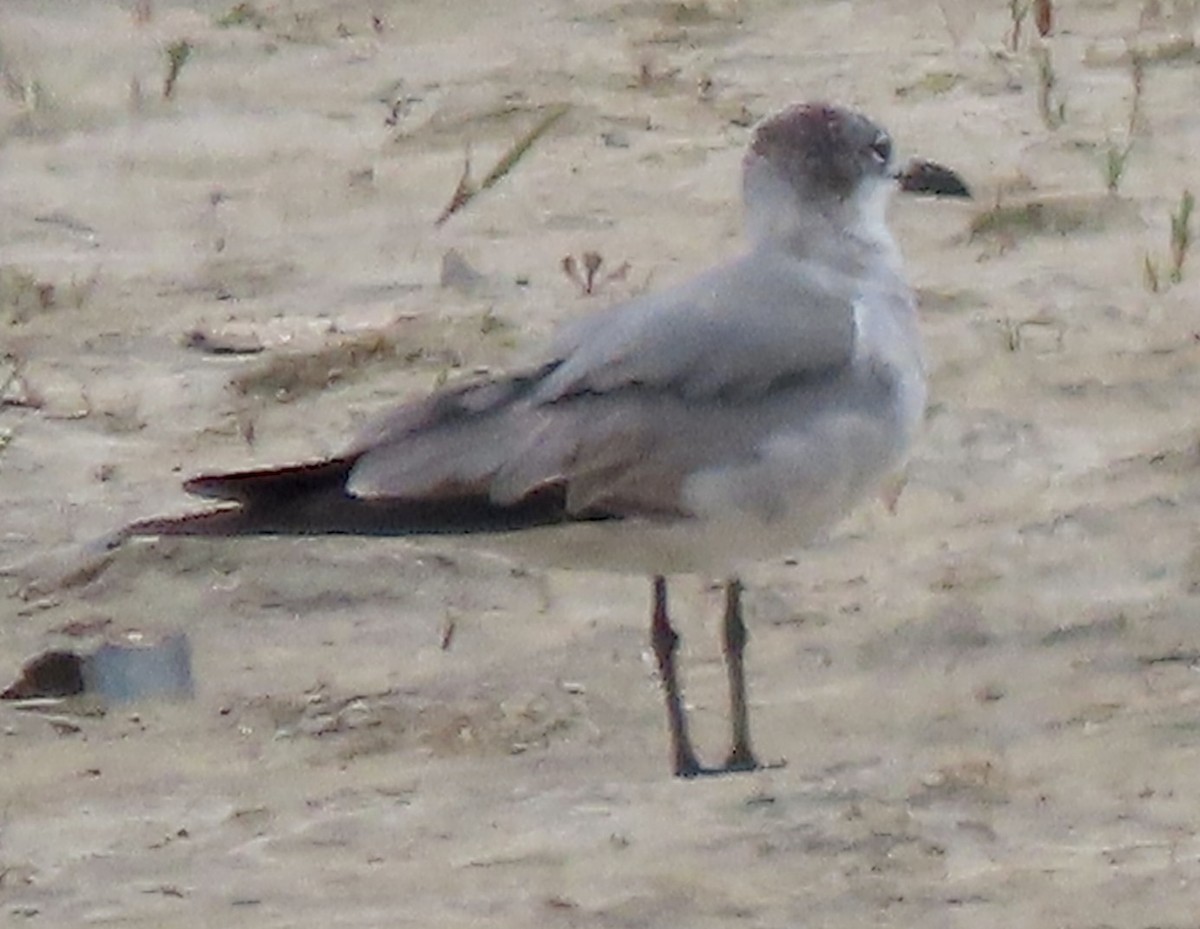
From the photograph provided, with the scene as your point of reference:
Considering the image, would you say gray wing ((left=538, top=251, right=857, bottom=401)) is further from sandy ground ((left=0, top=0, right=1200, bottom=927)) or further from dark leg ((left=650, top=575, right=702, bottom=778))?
sandy ground ((left=0, top=0, right=1200, bottom=927))

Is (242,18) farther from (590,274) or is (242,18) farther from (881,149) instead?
(881,149)

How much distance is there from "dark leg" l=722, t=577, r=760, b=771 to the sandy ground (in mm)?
51

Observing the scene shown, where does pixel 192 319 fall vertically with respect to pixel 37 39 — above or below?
below

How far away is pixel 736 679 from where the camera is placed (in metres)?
4.83

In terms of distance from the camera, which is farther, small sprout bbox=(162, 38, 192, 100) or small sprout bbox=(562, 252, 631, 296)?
small sprout bbox=(162, 38, 192, 100)

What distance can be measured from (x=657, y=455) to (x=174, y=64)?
11.9 feet

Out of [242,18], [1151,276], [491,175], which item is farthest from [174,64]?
[1151,276]

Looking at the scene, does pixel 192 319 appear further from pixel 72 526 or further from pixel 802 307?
pixel 802 307

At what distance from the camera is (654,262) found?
690cm

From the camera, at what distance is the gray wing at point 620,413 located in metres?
4.74

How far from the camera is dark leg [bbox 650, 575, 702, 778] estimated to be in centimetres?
467

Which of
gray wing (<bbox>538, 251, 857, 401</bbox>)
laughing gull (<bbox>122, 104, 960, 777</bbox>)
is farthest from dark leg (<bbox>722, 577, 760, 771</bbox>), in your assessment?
gray wing (<bbox>538, 251, 857, 401</bbox>)

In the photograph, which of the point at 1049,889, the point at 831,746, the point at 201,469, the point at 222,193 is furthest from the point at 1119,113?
the point at 1049,889

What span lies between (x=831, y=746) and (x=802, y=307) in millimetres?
702
